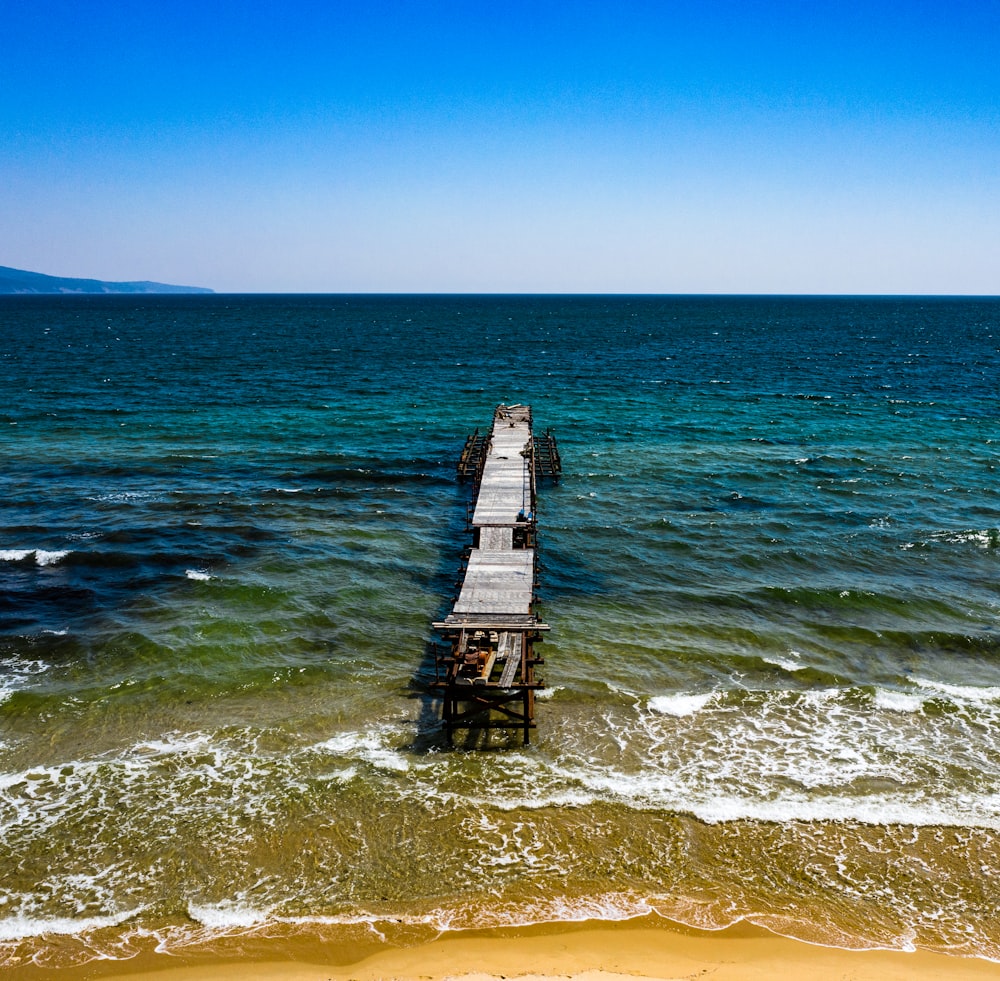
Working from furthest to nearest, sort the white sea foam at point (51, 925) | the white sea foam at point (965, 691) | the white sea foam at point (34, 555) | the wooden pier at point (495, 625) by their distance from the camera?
the white sea foam at point (34, 555)
the white sea foam at point (965, 691)
the wooden pier at point (495, 625)
the white sea foam at point (51, 925)

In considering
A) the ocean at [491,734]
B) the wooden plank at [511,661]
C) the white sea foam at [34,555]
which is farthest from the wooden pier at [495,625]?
the white sea foam at [34,555]

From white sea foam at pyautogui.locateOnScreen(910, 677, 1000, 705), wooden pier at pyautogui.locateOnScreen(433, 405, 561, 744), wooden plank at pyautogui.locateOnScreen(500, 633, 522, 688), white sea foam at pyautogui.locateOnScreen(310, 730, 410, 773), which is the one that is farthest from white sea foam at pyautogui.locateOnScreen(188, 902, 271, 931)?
A: white sea foam at pyautogui.locateOnScreen(910, 677, 1000, 705)

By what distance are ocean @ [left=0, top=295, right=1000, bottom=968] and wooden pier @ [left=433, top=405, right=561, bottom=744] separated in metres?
0.99

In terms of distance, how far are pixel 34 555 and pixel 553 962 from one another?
Result: 2821cm

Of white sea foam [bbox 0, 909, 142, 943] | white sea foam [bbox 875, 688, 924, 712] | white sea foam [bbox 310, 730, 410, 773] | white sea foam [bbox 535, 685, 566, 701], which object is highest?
Answer: white sea foam [bbox 875, 688, 924, 712]

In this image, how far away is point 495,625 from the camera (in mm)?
22906

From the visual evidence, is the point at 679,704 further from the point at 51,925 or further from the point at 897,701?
the point at 51,925

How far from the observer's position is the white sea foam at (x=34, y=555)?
102 ft

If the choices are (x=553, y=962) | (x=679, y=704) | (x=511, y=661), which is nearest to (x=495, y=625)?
(x=511, y=661)

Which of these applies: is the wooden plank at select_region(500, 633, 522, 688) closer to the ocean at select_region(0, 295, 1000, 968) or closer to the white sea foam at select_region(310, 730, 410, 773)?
the ocean at select_region(0, 295, 1000, 968)

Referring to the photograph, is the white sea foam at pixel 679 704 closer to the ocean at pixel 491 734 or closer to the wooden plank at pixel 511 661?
the ocean at pixel 491 734

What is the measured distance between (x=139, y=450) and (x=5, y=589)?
21509 mm

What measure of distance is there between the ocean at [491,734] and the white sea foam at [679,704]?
0.30ft

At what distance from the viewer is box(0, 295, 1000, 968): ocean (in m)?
15.2
